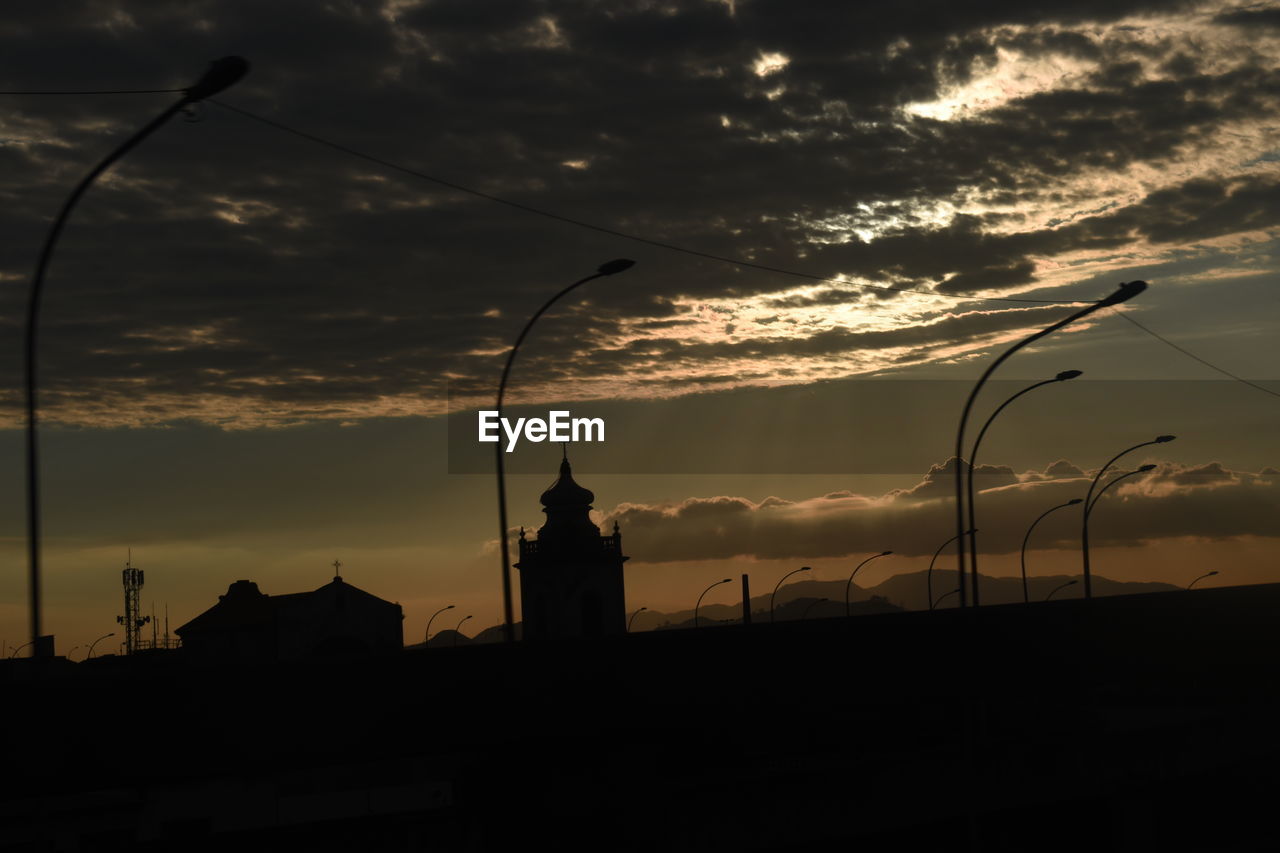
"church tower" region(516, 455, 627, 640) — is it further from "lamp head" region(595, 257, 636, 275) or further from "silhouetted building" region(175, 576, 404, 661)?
"lamp head" region(595, 257, 636, 275)

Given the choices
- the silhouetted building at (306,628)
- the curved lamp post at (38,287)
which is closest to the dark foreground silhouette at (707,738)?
the curved lamp post at (38,287)

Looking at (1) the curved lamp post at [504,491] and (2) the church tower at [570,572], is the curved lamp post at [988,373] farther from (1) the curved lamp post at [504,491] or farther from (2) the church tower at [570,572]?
(2) the church tower at [570,572]

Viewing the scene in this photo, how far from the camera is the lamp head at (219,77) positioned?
1750 cm

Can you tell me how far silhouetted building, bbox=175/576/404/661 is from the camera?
105 m

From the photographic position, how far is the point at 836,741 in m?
32.7

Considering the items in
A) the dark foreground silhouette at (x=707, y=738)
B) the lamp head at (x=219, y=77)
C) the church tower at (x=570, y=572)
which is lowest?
the dark foreground silhouette at (x=707, y=738)

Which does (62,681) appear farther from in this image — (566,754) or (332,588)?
(332,588)

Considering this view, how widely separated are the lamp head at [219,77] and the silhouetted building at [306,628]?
8577 cm

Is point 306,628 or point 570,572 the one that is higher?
point 570,572

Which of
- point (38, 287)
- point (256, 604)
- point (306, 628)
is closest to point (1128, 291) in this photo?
point (38, 287)

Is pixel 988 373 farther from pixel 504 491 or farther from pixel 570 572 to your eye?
pixel 570 572

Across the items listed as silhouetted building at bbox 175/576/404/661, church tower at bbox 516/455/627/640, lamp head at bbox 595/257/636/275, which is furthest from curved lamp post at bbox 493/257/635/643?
silhouetted building at bbox 175/576/404/661

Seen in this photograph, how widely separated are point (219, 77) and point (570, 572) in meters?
62.1

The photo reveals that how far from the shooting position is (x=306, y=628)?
106m
